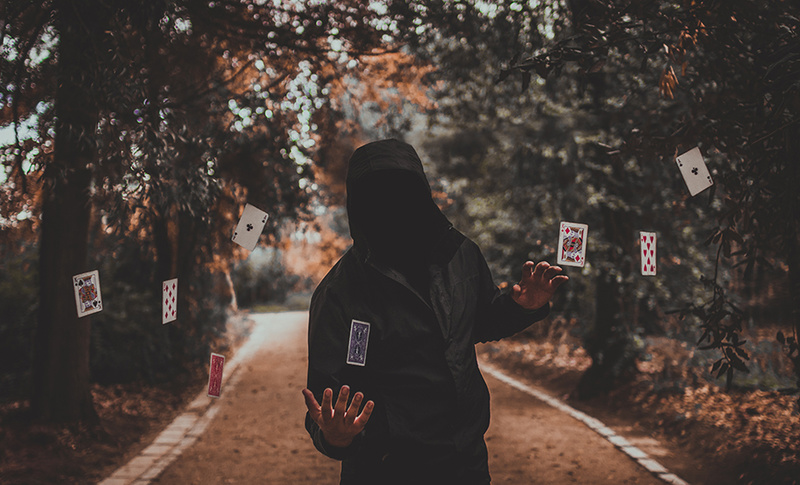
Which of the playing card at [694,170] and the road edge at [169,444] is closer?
the playing card at [694,170]

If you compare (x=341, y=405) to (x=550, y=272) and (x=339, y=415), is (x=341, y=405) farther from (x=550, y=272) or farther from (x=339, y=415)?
(x=550, y=272)

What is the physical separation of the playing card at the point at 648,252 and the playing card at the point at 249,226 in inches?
87.4

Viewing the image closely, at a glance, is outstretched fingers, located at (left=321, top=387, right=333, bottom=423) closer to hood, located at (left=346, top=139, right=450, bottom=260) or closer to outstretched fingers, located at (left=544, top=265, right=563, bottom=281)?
hood, located at (left=346, top=139, right=450, bottom=260)

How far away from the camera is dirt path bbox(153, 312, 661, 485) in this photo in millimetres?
5285

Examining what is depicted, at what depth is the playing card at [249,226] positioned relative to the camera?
3.30 meters

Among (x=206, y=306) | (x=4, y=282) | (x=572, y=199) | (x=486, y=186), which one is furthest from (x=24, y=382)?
(x=486, y=186)

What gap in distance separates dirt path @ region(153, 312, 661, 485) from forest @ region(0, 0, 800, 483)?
90 centimetres

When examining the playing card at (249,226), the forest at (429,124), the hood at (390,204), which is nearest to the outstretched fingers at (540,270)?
the hood at (390,204)

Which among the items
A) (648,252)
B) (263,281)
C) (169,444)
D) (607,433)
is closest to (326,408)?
(648,252)

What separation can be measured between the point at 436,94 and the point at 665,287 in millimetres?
5111

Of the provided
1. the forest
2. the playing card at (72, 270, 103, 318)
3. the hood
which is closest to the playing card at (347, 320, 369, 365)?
the hood

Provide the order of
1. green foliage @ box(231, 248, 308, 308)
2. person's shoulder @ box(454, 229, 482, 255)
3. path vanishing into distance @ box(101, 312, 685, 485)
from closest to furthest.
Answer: person's shoulder @ box(454, 229, 482, 255)
path vanishing into distance @ box(101, 312, 685, 485)
green foliage @ box(231, 248, 308, 308)

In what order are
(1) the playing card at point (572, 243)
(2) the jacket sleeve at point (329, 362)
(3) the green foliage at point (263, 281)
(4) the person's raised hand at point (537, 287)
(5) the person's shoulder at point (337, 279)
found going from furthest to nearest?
(3) the green foliage at point (263, 281), (1) the playing card at point (572, 243), (4) the person's raised hand at point (537, 287), (5) the person's shoulder at point (337, 279), (2) the jacket sleeve at point (329, 362)

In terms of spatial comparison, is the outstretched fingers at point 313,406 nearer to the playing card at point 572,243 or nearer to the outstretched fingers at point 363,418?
the outstretched fingers at point 363,418
